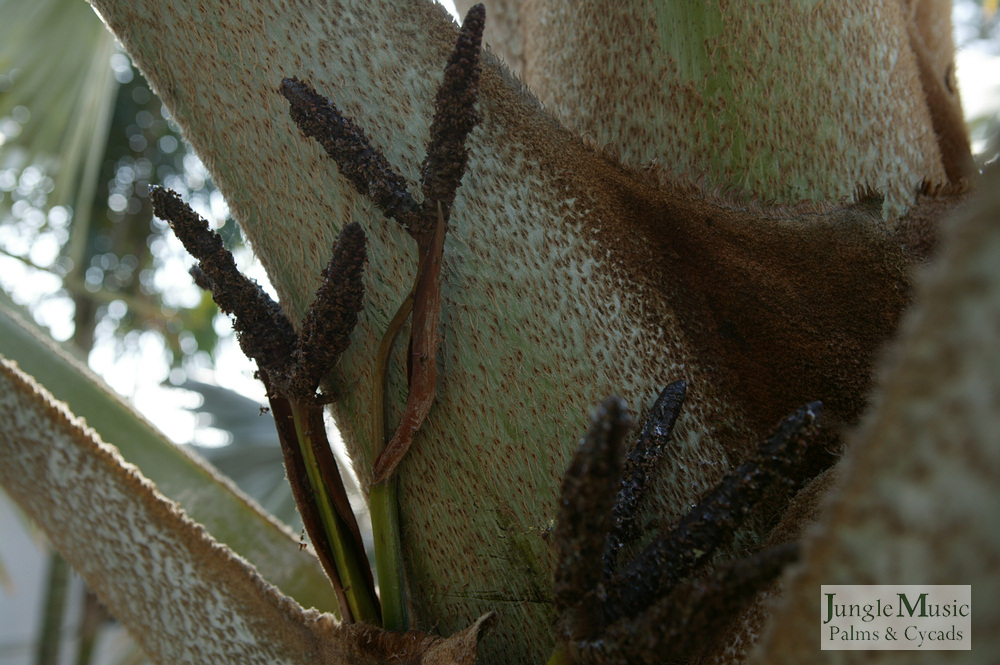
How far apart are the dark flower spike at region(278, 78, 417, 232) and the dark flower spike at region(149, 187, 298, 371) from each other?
0.10m

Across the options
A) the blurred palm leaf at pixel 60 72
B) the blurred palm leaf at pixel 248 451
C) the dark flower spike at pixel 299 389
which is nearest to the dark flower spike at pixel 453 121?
the dark flower spike at pixel 299 389

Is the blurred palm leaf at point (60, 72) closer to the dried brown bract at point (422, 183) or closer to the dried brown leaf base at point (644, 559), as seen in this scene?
the dried brown bract at point (422, 183)

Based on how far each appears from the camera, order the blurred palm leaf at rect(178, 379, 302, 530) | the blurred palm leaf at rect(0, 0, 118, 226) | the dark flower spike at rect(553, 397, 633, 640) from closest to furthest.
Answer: the dark flower spike at rect(553, 397, 633, 640) → the blurred palm leaf at rect(0, 0, 118, 226) → the blurred palm leaf at rect(178, 379, 302, 530)

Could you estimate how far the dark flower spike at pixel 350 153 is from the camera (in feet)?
1.31

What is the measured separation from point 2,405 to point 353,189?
34 centimetres

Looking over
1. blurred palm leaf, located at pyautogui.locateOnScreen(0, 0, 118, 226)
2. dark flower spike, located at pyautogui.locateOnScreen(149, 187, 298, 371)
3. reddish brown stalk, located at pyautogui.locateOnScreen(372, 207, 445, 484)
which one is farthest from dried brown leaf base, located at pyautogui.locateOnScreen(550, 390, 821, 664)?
blurred palm leaf, located at pyautogui.locateOnScreen(0, 0, 118, 226)

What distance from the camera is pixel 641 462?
395mm

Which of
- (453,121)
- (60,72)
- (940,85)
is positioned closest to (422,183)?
(453,121)

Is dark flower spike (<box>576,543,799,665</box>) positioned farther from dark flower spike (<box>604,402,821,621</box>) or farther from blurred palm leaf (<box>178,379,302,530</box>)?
blurred palm leaf (<box>178,379,302,530</box>)

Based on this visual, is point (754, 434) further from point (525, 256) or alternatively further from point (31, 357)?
point (31, 357)

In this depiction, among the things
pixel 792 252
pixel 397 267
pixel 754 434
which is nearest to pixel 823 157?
pixel 792 252

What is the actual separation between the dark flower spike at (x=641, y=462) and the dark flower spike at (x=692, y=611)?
7 cm

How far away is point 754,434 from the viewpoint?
0.44 m

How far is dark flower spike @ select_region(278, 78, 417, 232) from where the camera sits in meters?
0.40
